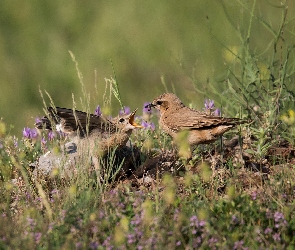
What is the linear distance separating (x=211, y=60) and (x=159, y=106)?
407cm

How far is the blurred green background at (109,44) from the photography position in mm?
12125

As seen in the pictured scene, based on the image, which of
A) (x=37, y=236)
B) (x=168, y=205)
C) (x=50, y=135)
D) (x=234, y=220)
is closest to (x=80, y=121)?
(x=50, y=135)

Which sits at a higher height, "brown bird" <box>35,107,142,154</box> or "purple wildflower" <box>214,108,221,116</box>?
"purple wildflower" <box>214,108,221,116</box>

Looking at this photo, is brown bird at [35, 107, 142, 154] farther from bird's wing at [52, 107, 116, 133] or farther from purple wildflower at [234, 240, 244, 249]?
purple wildflower at [234, 240, 244, 249]

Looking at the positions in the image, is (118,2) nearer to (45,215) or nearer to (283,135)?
(283,135)

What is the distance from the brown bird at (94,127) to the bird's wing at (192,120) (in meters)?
0.46

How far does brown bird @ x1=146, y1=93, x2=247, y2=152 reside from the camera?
7160mm

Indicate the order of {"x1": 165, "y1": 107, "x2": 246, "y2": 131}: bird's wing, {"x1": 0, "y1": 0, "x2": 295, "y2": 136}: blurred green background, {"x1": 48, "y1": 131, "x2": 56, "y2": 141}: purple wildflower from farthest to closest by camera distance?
{"x1": 0, "y1": 0, "x2": 295, "y2": 136}: blurred green background, {"x1": 48, "y1": 131, "x2": 56, "y2": 141}: purple wildflower, {"x1": 165, "y1": 107, "x2": 246, "y2": 131}: bird's wing

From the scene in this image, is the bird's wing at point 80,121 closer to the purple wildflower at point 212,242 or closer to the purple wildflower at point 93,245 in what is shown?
the purple wildflower at point 93,245

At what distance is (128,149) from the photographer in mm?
7484

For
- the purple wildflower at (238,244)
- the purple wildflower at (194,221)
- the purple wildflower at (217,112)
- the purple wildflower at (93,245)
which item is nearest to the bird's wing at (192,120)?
the purple wildflower at (217,112)

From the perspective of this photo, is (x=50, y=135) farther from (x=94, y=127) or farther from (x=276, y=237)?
(x=276, y=237)

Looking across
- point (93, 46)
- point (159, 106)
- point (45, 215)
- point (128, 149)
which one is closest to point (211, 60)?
point (93, 46)

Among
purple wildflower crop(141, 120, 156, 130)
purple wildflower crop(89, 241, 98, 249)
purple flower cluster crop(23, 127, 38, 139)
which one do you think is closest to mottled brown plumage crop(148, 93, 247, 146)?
purple wildflower crop(141, 120, 156, 130)
